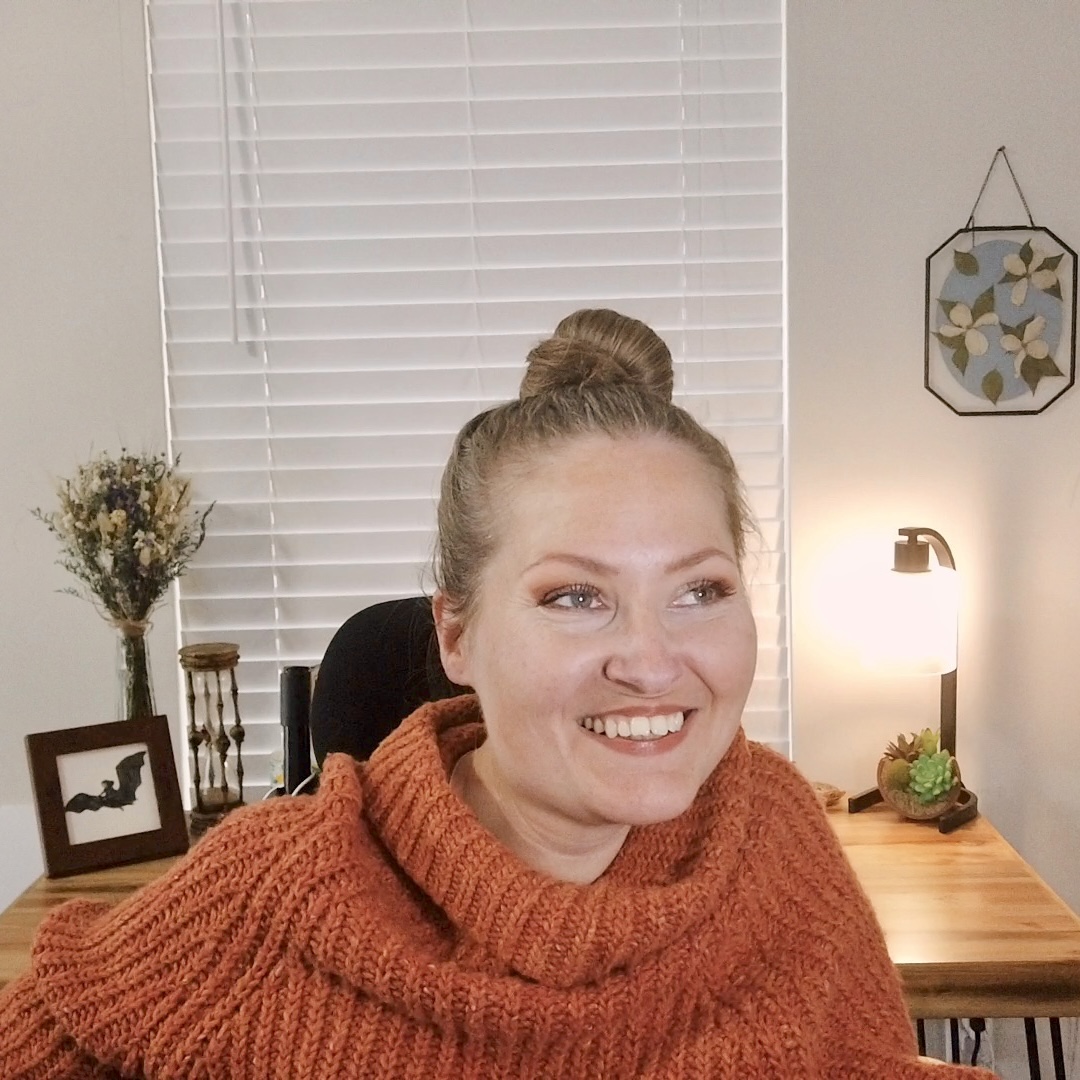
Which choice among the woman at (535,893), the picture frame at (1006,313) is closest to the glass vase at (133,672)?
the woman at (535,893)

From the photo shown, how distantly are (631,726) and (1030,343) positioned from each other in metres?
1.56

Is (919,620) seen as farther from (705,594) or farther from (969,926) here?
(705,594)

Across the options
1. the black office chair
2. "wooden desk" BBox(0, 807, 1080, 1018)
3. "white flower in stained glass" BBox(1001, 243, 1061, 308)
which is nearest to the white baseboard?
"wooden desk" BBox(0, 807, 1080, 1018)

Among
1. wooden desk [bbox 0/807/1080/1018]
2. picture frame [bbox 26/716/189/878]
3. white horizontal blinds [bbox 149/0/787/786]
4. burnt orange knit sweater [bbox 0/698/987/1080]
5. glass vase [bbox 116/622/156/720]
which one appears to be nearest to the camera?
burnt orange knit sweater [bbox 0/698/987/1080]

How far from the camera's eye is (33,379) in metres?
2.24

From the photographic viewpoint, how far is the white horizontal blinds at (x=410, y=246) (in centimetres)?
224

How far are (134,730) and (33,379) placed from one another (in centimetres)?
77

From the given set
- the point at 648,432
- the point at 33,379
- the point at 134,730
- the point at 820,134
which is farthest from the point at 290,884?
the point at 820,134

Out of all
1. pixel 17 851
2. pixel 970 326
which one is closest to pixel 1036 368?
pixel 970 326

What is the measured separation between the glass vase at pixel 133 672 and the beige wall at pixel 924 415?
49.0 inches

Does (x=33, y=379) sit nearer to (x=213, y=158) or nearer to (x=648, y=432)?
(x=213, y=158)

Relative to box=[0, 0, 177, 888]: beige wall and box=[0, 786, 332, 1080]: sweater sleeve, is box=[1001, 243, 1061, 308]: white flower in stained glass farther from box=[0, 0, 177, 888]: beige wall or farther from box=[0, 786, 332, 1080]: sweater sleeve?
→ box=[0, 786, 332, 1080]: sweater sleeve

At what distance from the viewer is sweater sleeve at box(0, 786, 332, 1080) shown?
1.01m

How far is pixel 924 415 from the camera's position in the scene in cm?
225
